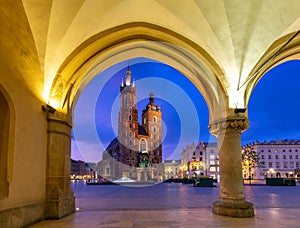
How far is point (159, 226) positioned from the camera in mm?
6477

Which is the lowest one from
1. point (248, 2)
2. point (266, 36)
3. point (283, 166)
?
point (283, 166)

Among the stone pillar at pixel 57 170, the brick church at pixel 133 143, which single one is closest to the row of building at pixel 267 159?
the brick church at pixel 133 143

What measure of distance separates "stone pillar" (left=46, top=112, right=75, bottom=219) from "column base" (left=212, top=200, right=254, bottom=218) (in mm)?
4496

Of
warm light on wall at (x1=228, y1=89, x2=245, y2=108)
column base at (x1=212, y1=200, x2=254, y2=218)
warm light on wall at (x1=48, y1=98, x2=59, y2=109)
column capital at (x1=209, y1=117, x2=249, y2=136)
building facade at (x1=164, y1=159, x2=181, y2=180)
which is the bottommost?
building facade at (x1=164, y1=159, x2=181, y2=180)

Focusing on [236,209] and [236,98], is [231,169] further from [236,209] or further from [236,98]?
[236,98]

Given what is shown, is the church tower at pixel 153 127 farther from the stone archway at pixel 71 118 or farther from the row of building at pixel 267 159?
the stone archway at pixel 71 118

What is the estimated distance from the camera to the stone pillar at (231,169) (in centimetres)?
810

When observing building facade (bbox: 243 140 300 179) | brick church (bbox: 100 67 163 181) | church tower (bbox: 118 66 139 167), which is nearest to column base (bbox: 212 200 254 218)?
brick church (bbox: 100 67 163 181)

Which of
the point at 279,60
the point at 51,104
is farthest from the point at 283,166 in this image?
the point at 51,104

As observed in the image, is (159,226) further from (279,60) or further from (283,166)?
(283,166)

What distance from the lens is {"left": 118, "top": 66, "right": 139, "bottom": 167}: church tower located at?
7081 cm

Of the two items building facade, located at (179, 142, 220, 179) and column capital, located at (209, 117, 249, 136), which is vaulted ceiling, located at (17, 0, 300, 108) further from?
building facade, located at (179, 142, 220, 179)

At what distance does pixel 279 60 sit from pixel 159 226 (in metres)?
6.96

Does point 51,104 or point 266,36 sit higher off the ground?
point 266,36
